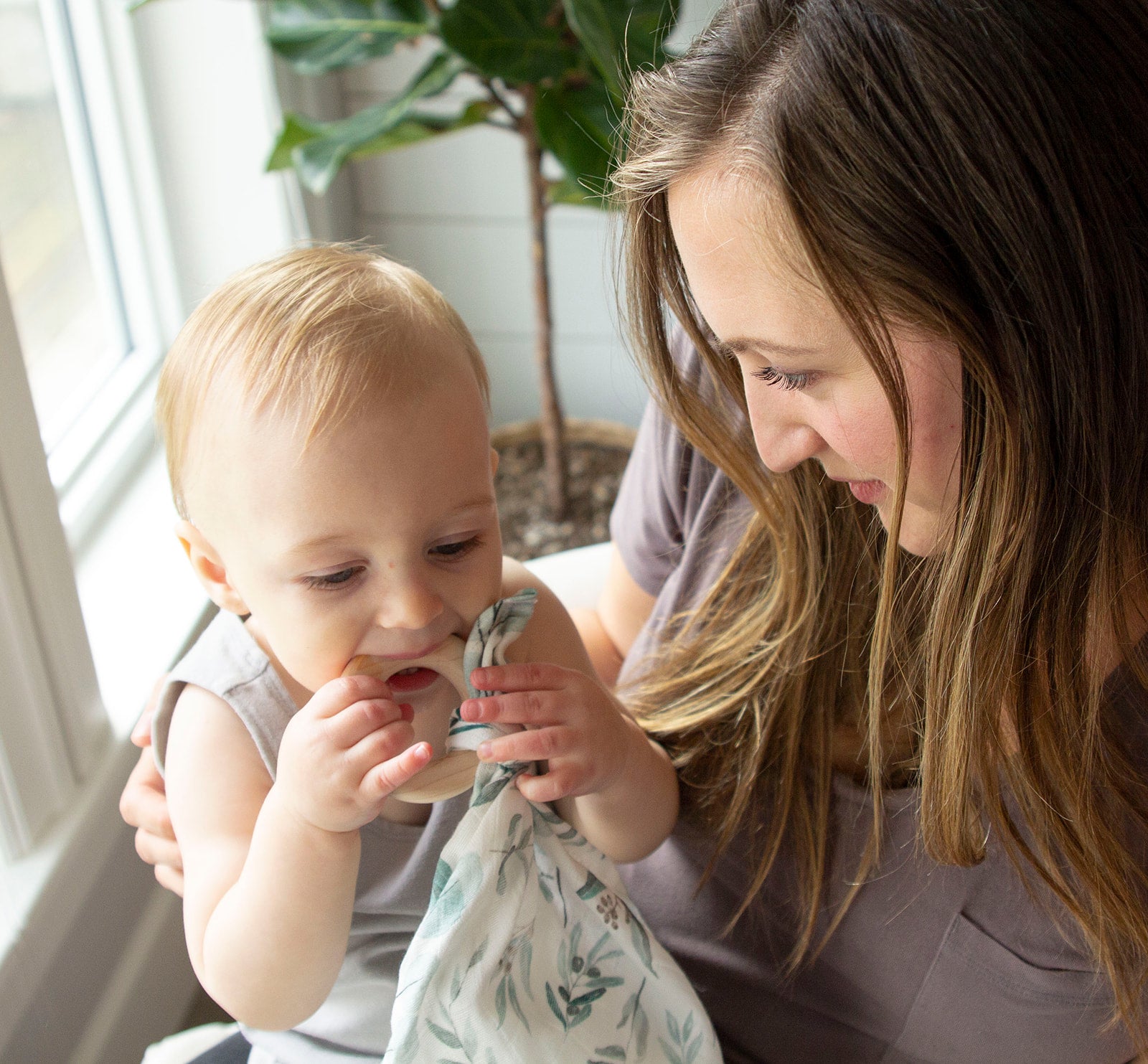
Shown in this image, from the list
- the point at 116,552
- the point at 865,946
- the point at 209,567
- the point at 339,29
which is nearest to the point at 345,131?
the point at 339,29

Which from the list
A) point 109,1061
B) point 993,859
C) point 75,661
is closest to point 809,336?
point 993,859

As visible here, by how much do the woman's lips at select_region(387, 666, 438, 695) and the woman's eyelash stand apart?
321mm

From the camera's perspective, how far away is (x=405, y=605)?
2.47 feet

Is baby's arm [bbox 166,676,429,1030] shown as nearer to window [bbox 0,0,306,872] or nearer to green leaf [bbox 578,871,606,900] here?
green leaf [bbox 578,871,606,900]

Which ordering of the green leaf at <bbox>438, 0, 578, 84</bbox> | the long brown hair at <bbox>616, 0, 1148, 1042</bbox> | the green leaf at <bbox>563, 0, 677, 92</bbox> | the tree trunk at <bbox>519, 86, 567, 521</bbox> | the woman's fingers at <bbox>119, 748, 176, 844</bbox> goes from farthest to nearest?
the tree trunk at <bbox>519, 86, 567, 521</bbox> < the green leaf at <bbox>438, 0, 578, 84</bbox> < the green leaf at <bbox>563, 0, 677, 92</bbox> < the woman's fingers at <bbox>119, 748, 176, 844</bbox> < the long brown hair at <bbox>616, 0, 1148, 1042</bbox>

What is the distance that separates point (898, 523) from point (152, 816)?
66 cm

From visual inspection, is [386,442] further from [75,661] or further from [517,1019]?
[75,661]

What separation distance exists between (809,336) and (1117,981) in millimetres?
557

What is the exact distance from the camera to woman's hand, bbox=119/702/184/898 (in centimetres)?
94

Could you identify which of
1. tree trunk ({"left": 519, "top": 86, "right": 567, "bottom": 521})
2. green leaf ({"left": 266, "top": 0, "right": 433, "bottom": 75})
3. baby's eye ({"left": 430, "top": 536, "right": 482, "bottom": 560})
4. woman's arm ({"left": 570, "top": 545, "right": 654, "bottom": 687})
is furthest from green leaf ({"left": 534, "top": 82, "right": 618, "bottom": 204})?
baby's eye ({"left": 430, "top": 536, "right": 482, "bottom": 560})

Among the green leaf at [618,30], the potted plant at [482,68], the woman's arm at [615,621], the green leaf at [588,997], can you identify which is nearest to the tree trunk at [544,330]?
the potted plant at [482,68]

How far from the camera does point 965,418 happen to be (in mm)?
727

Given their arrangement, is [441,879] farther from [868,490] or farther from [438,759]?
[868,490]

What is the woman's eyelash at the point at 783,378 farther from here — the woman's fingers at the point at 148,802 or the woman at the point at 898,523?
the woman's fingers at the point at 148,802
